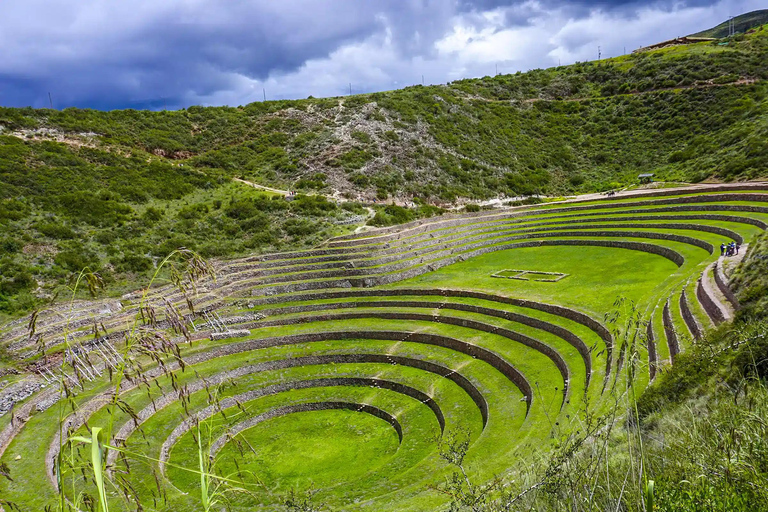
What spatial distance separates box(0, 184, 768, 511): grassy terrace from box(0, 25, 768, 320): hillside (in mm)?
6213

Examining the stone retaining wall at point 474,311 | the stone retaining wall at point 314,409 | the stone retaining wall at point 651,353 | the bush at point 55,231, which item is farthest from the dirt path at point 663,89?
the stone retaining wall at point 314,409

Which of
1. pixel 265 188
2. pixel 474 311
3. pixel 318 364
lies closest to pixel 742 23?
pixel 265 188

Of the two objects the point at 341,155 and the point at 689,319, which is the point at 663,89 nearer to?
the point at 341,155

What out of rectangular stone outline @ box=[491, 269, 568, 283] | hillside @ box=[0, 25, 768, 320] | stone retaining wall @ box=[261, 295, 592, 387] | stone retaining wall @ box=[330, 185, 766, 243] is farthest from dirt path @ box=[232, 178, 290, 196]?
rectangular stone outline @ box=[491, 269, 568, 283]

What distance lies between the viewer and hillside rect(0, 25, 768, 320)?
102 ft

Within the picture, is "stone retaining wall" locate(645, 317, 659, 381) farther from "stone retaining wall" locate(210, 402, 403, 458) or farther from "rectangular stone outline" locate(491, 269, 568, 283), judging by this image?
"rectangular stone outline" locate(491, 269, 568, 283)

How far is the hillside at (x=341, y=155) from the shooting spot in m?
31.0

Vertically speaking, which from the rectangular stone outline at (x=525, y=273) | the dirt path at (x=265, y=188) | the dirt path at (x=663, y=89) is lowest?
the rectangular stone outline at (x=525, y=273)

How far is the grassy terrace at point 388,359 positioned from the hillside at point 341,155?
621cm

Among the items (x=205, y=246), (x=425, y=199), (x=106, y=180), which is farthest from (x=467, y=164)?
(x=106, y=180)

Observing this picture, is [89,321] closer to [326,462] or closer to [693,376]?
[326,462]

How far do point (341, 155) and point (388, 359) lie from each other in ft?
106

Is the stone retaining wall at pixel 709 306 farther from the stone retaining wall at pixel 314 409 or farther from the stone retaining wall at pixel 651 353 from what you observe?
the stone retaining wall at pixel 314 409

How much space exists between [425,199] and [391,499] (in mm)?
36487
